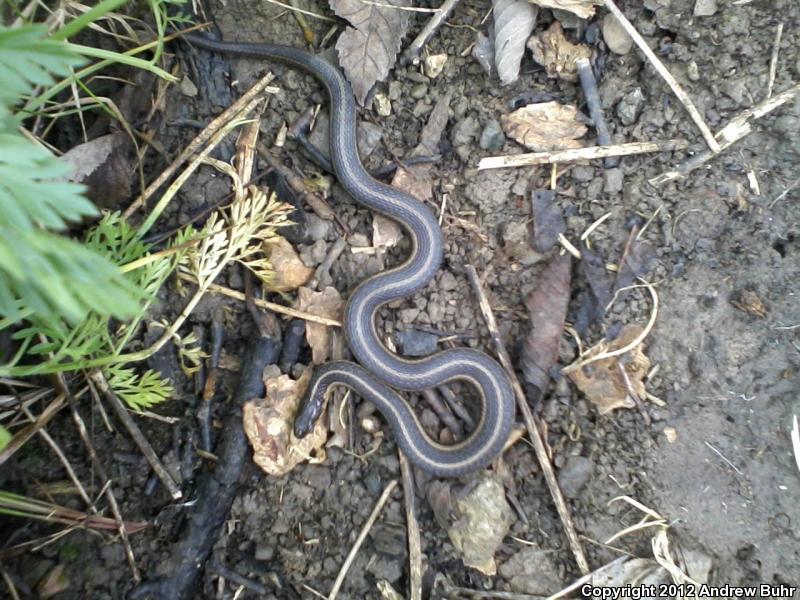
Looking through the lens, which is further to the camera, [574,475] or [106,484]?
[574,475]

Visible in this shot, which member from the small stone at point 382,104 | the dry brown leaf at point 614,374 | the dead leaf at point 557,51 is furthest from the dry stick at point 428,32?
the dry brown leaf at point 614,374

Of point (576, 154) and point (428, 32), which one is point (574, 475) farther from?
point (428, 32)

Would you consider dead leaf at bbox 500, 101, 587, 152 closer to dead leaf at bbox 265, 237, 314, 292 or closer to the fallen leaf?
the fallen leaf

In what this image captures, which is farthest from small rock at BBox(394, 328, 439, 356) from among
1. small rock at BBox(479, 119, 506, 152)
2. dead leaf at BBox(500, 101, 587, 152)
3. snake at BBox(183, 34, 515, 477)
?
dead leaf at BBox(500, 101, 587, 152)

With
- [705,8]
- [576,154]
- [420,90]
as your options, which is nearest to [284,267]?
[420,90]

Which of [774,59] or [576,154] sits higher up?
[774,59]

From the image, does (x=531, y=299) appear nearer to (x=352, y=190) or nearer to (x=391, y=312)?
(x=391, y=312)
